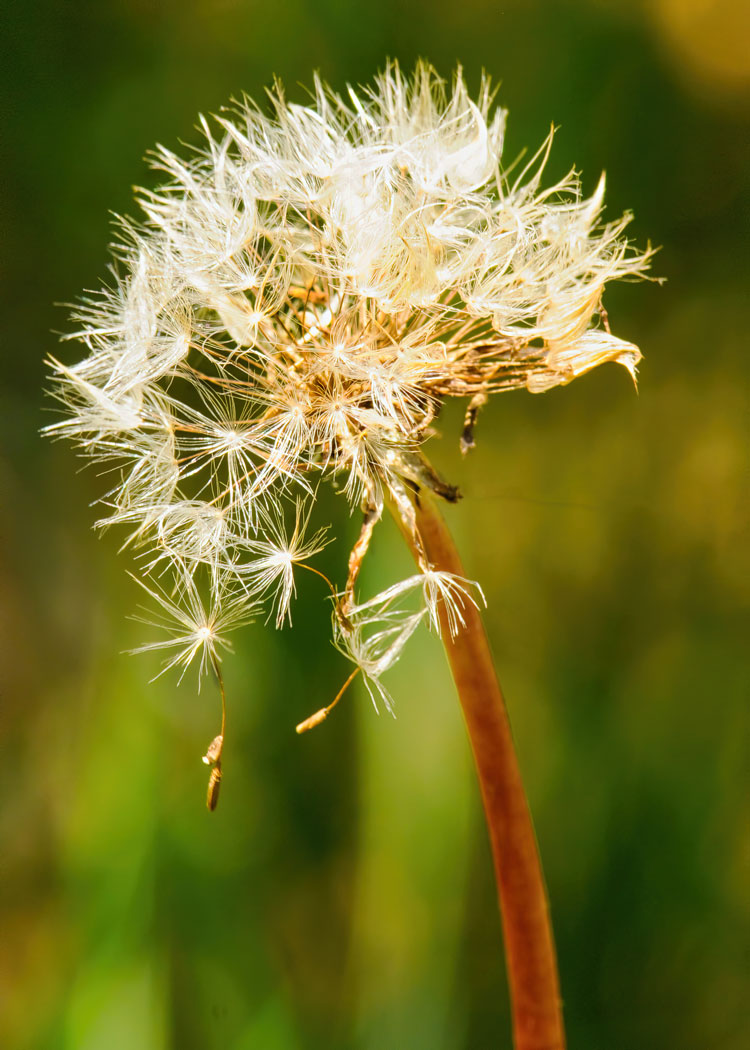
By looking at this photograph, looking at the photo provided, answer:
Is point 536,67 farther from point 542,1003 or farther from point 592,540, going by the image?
point 542,1003

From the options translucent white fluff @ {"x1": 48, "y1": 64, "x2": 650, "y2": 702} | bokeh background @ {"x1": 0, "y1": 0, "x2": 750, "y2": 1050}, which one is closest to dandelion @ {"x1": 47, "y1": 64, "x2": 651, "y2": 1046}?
translucent white fluff @ {"x1": 48, "y1": 64, "x2": 650, "y2": 702}

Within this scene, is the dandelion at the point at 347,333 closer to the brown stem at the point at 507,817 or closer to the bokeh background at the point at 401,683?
the brown stem at the point at 507,817

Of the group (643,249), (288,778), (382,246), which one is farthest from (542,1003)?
(643,249)

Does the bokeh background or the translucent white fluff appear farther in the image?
the bokeh background

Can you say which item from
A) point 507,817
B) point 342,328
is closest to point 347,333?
point 342,328

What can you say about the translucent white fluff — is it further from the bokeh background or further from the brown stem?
the bokeh background

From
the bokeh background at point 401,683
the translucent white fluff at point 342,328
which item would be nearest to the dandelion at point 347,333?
the translucent white fluff at point 342,328
